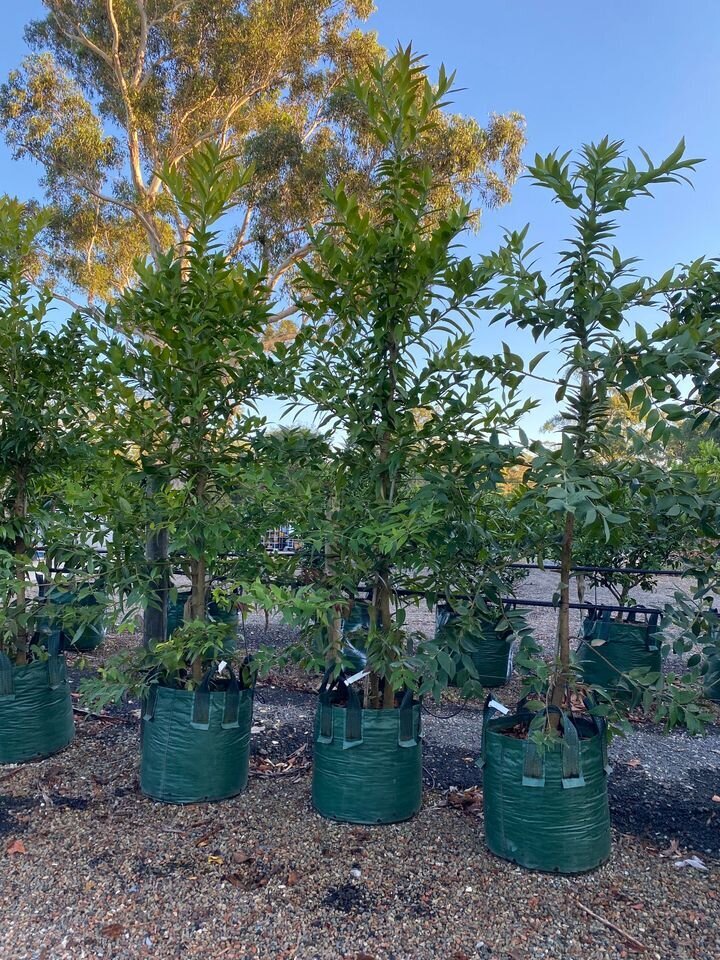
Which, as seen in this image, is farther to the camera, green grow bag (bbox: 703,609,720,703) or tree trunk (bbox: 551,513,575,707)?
tree trunk (bbox: 551,513,575,707)

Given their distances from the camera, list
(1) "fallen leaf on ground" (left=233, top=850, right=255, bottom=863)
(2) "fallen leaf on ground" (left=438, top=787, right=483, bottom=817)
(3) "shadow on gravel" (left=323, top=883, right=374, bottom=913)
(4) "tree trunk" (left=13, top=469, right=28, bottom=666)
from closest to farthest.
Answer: (3) "shadow on gravel" (left=323, top=883, right=374, bottom=913) → (1) "fallen leaf on ground" (left=233, top=850, right=255, bottom=863) → (2) "fallen leaf on ground" (left=438, top=787, right=483, bottom=817) → (4) "tree trunk" (left=13, top=469, right=28, bottom=666)

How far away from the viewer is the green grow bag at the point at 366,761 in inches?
115

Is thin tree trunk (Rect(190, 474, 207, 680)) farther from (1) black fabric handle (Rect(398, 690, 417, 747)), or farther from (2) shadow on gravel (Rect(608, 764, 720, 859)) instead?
(2) shadow on gravel (Rect(608, 764, 720, 859))

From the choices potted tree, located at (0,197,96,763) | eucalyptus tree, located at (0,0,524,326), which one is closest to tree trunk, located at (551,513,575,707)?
potted tree, located at (0,197,96,763)

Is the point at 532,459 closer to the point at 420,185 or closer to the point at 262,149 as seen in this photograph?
the point at 420,185

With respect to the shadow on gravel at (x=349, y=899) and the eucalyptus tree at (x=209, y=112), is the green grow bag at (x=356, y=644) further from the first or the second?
the eucalyptus tree at (x=209, y=112)

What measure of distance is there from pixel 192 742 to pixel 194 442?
137 centimetres

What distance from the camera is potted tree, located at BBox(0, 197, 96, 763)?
359 centimetres

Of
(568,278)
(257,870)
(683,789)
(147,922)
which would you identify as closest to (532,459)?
(568,278)

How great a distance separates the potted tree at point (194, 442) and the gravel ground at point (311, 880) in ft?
0.90

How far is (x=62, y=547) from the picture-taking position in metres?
3.07

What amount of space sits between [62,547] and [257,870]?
1595mm

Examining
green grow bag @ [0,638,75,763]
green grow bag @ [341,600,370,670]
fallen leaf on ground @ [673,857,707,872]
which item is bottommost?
fallen leaf on ground @ [673,857,707,872]

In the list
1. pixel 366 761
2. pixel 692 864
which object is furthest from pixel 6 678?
pixel 692 864
